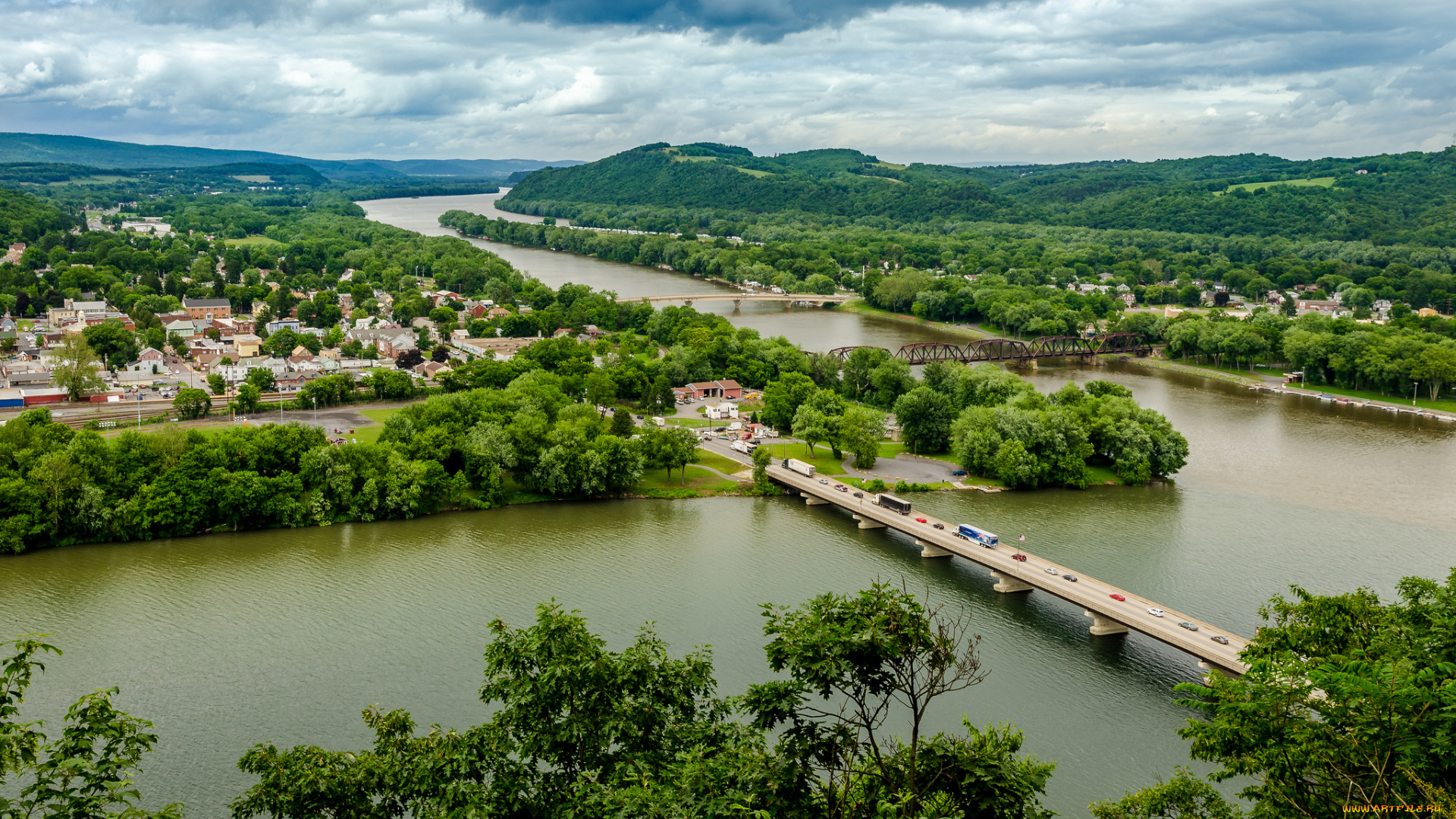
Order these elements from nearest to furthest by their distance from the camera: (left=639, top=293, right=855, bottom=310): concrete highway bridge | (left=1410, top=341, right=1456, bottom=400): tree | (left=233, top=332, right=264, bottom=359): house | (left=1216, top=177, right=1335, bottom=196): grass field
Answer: (left=1410, top=341, right=1456, bottom=400): tree < (left=233, top=332, right=264, bottom=359): house < (left=639, top=293, right=855, bottom=310): concrete highway bridge < (left=1216, top=177, right=1335, bottom=196): grass field

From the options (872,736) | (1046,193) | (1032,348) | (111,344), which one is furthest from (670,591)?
(1046,193)

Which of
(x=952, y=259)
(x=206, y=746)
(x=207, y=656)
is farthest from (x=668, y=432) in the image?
(x=952, y=259)

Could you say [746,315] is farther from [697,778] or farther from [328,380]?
[697,778]

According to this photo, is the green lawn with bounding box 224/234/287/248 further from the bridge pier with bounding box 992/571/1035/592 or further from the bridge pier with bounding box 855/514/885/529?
the bridge pier with bounding box 992/571/1035/592

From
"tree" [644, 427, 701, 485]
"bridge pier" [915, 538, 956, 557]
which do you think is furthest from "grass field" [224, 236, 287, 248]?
"bridge pier" [915, 538, 956, 557]

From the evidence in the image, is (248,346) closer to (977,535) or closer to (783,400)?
(783,400)
